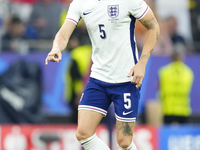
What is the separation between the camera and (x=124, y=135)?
5.00 m

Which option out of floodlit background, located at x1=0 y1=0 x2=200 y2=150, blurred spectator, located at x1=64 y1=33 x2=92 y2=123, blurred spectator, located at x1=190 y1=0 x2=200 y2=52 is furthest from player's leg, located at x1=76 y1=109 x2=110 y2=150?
blurred spectator, located at x1=190 y1=0 x2=200 y2=52

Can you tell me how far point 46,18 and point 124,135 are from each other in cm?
618

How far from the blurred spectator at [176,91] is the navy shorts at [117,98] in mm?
4748

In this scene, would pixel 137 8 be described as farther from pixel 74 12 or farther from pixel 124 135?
pixel 124 135

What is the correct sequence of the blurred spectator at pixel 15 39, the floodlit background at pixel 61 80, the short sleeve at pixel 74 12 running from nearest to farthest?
the short sleeve at pixel 74 12 < the floodlit background at pixel 61 80 < the blurred spectator at pixel 15 39

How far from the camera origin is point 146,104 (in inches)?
392

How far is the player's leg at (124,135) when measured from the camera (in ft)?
16.4

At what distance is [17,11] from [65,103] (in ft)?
8.78

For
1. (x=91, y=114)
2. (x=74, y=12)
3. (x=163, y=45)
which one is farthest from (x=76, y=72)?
(x=91, y=114)

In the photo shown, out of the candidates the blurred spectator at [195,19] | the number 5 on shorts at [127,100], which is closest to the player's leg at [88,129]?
the number 5 on shorts at [127,100]

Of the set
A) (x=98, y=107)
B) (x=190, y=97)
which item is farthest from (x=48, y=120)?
(x=98, y=107)

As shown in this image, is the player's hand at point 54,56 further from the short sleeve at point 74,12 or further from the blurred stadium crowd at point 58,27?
the blurred stadium crowd at point 58,27

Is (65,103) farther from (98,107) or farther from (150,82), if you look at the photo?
(98,107)

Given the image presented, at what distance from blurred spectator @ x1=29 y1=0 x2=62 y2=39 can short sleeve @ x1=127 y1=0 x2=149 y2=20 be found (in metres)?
5.65
